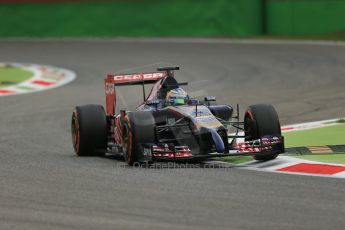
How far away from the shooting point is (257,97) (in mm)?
20203

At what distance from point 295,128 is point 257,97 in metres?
4.90

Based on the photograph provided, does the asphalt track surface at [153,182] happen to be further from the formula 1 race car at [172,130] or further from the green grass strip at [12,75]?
the green grass strip at [12,75]

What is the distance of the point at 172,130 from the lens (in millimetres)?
12086

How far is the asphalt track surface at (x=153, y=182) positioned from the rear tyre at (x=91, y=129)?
0.24m

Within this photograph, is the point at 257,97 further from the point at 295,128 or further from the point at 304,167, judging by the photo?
the point at 304,167

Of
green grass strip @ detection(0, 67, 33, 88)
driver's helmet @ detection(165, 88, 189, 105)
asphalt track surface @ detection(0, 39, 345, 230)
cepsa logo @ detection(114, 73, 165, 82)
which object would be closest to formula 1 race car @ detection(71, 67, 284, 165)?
driver's helmet @ detection(165, 88, 189, 105)

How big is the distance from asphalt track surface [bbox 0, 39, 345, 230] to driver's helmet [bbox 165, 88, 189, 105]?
58cm

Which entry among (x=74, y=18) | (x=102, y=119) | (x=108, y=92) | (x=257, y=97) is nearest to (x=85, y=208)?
(x=102, y=119)

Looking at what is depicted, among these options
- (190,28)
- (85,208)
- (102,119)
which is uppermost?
(190,28)

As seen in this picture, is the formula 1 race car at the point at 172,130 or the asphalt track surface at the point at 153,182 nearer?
the asphalt track surface at the point at 153,182

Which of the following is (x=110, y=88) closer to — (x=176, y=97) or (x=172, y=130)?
(x=176, y=97)

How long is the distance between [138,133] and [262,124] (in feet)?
4.93

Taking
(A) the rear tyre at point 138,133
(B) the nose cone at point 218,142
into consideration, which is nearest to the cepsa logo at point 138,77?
(A) the rear tyre at point 138,133

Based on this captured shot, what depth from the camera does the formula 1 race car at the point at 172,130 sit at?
11.6 m
